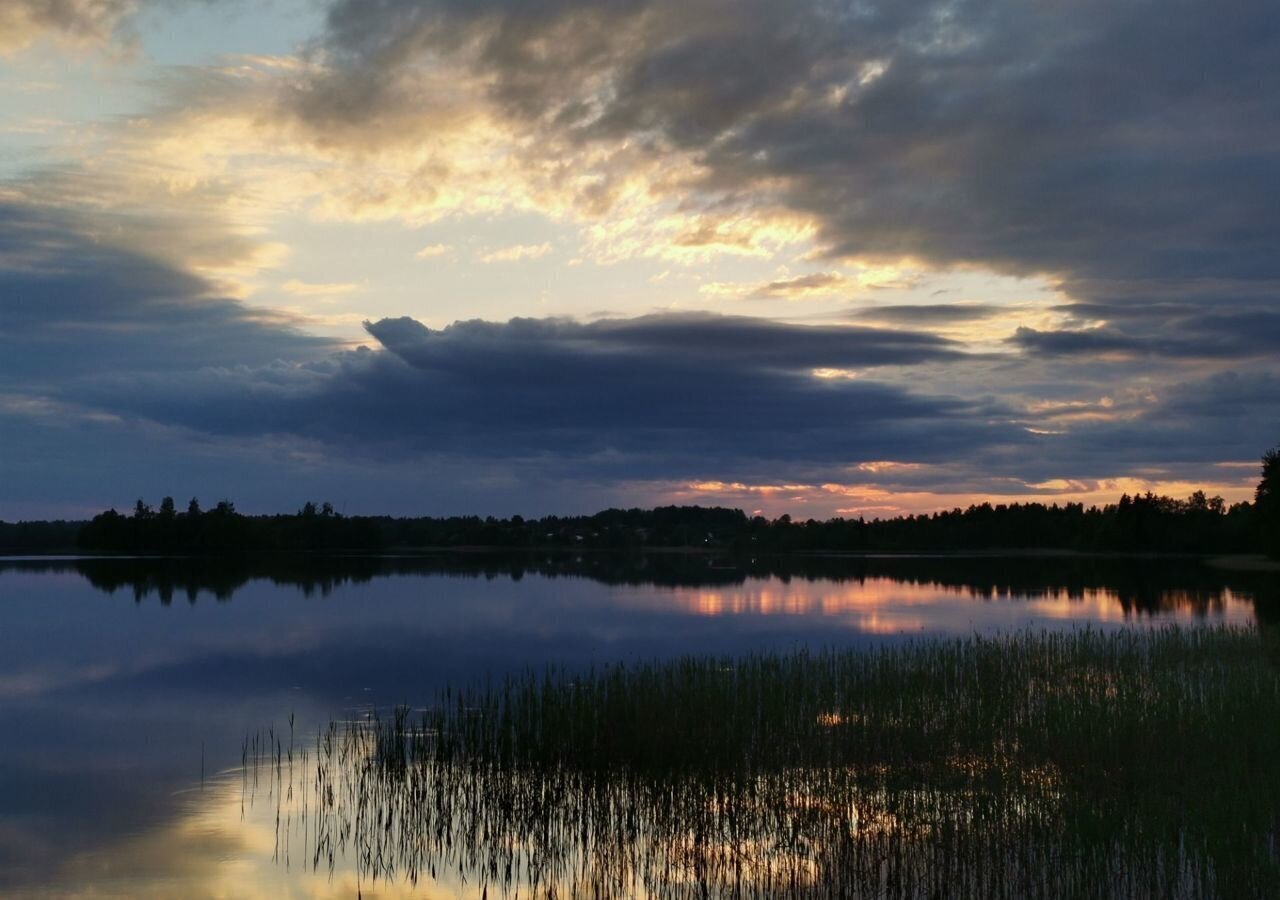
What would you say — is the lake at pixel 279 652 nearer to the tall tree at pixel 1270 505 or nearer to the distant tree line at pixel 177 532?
the tall tree at pixel 1270 505

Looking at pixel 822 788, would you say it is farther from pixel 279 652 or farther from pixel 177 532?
pixel 177 532

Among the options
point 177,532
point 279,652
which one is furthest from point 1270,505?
point 177,532

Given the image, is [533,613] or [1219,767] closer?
[1219,767]

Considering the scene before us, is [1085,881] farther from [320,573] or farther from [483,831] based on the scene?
[320,573]

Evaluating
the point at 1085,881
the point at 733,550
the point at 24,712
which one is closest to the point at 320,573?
the point at 24,712

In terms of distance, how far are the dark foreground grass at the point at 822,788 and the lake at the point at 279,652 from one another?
95cm

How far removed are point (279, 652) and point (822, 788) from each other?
864 inches

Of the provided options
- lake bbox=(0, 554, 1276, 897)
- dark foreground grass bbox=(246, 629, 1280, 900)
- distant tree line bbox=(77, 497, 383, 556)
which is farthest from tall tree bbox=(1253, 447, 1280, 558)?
distant tree line bbox=(77, 497, 383, 556)

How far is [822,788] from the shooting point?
37.7 ft

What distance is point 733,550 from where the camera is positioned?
162625 millimetres

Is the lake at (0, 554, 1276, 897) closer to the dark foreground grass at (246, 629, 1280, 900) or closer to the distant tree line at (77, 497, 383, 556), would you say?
the dark foreground grass at (246, 629, 1280, 900)

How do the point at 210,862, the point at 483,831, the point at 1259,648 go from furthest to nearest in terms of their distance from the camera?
the point at 1259,648
the point at 483,831
the point at 210,862

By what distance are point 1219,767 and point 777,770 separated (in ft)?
15.9

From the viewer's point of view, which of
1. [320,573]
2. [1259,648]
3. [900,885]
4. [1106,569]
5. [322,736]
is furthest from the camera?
[1106,569]
